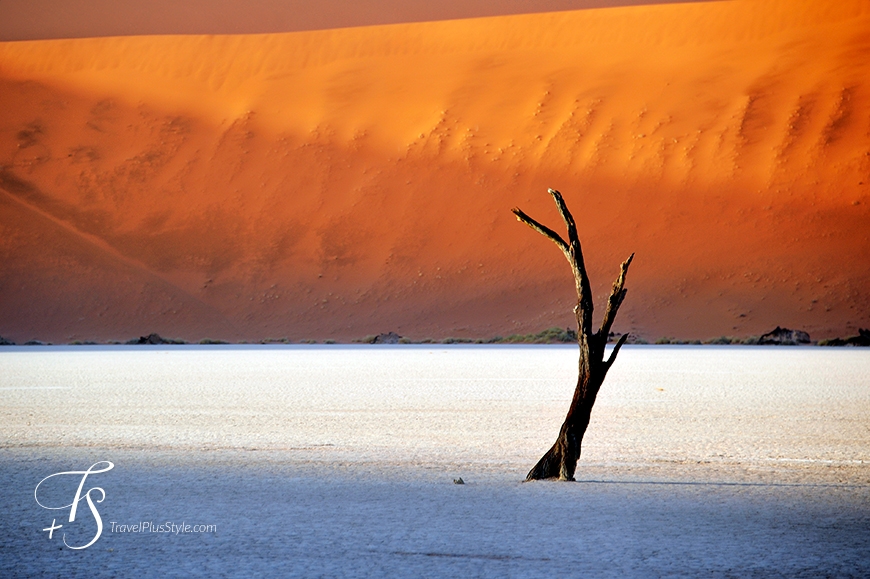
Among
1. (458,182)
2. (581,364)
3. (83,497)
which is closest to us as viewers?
(83,497)

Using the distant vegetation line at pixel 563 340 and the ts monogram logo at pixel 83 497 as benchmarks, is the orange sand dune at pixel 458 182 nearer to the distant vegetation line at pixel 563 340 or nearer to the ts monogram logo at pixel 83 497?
A: the distant vegetation line at pixel 563 340

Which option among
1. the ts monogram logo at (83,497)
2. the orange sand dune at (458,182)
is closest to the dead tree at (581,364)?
the ts monogram logo at (83,497)

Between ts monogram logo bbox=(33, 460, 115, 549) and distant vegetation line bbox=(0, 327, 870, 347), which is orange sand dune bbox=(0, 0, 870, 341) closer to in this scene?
distant vegetation line bbox=(0, 327, 870, 347)

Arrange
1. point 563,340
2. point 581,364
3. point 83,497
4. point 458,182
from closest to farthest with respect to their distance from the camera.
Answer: point 83,497 < point 581,364 < point 563,340 < point 458,182

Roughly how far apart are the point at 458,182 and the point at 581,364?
49284mm

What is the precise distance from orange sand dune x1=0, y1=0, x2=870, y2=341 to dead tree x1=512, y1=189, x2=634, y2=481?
129ft

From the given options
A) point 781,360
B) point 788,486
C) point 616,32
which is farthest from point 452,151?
point 788,486

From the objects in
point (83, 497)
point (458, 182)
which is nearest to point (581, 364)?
point (83, 497)

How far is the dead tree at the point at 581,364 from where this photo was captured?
738cm

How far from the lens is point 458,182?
56.6 metres

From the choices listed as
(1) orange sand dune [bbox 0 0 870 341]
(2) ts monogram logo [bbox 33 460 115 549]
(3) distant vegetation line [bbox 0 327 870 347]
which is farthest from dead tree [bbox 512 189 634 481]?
(1) orange sand dune [bbox 0 0 870 341]

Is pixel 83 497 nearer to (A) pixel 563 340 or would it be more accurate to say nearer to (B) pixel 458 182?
(A) pixel 563 340

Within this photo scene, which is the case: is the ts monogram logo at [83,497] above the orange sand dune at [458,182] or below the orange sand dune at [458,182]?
below

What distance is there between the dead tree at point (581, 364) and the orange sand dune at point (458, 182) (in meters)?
39.3
